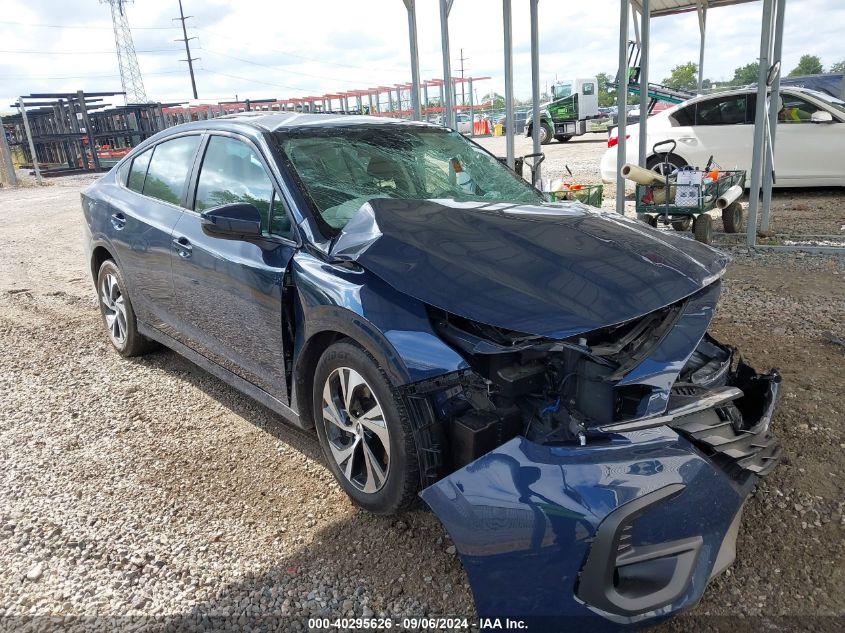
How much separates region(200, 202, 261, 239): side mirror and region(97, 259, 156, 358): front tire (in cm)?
180

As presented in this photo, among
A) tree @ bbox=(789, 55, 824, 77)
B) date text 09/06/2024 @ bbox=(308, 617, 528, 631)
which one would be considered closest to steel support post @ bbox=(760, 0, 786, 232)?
date text 09/06/2024 @ bbox=(308, 617, 528, 631)

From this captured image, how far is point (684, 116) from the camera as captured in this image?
1018cm

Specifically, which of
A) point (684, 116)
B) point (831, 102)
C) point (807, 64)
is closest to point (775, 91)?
point (684, 116)

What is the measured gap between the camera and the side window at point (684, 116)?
33.1ft

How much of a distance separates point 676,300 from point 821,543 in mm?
1112

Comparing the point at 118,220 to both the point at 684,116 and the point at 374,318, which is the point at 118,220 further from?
the point at 684,116

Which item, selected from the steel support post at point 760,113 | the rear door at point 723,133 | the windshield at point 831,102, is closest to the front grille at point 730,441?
the steel support post at point 760,113

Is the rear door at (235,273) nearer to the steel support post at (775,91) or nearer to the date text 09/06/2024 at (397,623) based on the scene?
the date text 09/06/2024 at (397,623)

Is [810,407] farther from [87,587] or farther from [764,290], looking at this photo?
[87,587]

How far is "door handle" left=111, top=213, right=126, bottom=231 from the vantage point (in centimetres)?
414

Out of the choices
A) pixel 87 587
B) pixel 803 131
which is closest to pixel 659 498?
pixel 87 587

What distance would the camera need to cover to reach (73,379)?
14.6ft

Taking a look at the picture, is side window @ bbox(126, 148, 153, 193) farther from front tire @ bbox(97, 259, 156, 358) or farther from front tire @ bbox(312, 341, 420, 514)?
front tire @ bbox(312, 341, 420, 514)

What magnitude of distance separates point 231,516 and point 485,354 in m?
1.40
